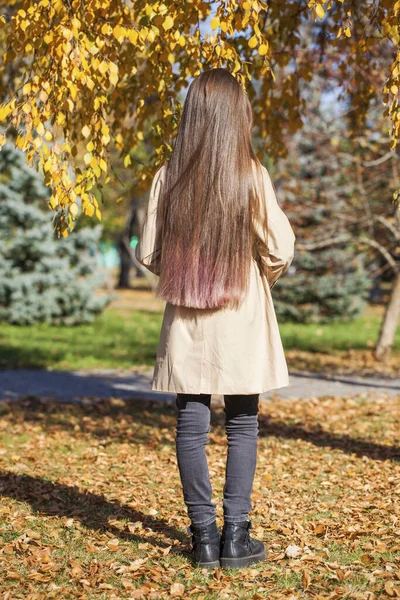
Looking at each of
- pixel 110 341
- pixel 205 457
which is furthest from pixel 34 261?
pixel 205 457

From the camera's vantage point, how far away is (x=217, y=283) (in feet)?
9.78

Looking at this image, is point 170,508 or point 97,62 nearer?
point 97,62

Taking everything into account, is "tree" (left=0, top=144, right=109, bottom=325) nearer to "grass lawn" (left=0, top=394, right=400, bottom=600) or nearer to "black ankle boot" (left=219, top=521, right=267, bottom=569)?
"grass lawn" (left=0, top=394, right=400, bottom=600)

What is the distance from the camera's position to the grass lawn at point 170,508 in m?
3.14

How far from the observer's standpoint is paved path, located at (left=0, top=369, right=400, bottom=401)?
8.42 metres

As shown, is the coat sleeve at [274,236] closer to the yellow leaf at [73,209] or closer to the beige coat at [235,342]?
the beige coat at [235,342]

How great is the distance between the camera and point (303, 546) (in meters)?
3.55

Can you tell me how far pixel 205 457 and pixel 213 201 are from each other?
1.07 meters

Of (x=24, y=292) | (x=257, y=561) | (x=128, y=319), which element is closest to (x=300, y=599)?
(x=257, y=561)

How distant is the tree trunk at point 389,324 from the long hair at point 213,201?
318 inches

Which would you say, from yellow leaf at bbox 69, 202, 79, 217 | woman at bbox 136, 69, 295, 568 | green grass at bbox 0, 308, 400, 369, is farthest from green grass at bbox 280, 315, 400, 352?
woman at bbox 136, 69, 295, 568

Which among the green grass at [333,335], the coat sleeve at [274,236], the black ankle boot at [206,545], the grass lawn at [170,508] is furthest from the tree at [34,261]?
the coat sleeve at [274,236]

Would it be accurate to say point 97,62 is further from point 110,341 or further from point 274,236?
point 110,341

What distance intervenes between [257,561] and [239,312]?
113 cm
